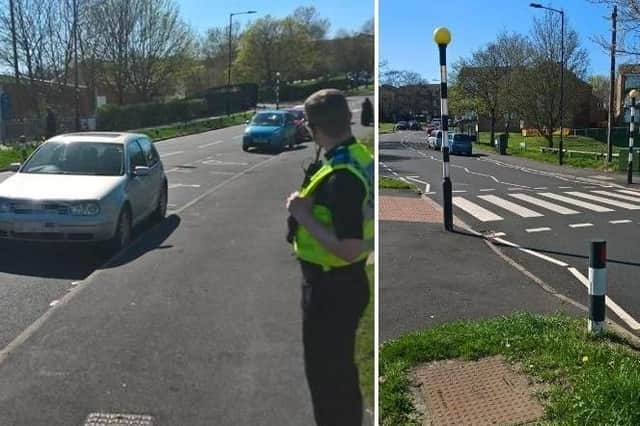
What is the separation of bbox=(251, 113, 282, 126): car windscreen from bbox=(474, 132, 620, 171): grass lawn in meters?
1.34

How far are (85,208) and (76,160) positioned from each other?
4.0 inches

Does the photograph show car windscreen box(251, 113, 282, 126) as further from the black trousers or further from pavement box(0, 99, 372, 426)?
the black trousers

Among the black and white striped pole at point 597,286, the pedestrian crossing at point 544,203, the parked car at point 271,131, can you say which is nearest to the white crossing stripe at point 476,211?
the pedestrian crossing at point 544,203

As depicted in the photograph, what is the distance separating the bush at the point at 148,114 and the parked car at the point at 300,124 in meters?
0.23

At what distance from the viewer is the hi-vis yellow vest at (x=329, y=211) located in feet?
3.96

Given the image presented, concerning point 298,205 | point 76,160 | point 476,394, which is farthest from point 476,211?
point 76,160

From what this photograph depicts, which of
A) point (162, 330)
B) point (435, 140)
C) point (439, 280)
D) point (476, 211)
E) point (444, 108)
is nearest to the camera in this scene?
point (162, 330)

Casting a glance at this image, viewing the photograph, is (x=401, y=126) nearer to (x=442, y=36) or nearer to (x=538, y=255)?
(x=442, y=36)

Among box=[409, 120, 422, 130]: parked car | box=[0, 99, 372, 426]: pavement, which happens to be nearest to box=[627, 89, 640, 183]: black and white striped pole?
box=[409, 120, 422, 130]: parked car

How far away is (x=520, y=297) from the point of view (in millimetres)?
3205

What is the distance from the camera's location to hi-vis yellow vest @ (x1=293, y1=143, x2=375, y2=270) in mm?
1208

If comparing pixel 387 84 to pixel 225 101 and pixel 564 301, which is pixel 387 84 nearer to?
pixel 225 101

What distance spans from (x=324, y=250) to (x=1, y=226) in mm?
626

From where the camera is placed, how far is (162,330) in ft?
4.24
